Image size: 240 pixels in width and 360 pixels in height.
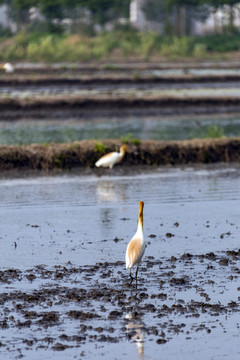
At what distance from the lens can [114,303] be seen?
9180 millimetres

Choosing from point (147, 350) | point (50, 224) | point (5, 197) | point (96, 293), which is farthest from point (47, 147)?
point (147, 350)

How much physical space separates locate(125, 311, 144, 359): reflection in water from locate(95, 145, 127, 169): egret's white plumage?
389 inches

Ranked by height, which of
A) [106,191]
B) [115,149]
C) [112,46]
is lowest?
[112,46]

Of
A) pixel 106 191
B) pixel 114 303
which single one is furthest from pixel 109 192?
pixel 114 303

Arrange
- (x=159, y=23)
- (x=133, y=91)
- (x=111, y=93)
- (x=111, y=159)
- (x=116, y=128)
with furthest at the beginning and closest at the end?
(x=159, y=23), (x=133, y=91), (x=111, y=93), (x=116, y=128), (x=111, y=159)

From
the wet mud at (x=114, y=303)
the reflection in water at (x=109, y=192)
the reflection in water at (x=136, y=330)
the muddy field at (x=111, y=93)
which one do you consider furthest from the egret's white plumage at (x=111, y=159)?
the muddy field at (x=111, y=93)

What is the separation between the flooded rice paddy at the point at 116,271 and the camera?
8055mm

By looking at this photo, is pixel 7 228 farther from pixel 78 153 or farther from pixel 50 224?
pixel 78 153

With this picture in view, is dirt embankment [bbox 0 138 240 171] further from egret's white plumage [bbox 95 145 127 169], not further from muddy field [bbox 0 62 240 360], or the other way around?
egret's white plumage [bbox 95 145 127 169]

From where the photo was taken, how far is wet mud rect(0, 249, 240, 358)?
8141 millimetres

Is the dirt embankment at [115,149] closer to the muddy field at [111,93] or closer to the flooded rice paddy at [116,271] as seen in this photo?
the flooded rice paddy at [116,271]

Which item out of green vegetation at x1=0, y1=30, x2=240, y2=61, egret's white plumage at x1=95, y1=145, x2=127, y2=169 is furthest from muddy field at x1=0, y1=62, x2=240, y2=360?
green vegetation at x1=0, y1=30, x2=240, y2=61

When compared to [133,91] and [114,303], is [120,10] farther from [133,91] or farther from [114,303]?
[114,303]

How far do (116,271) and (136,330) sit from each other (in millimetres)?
2314
